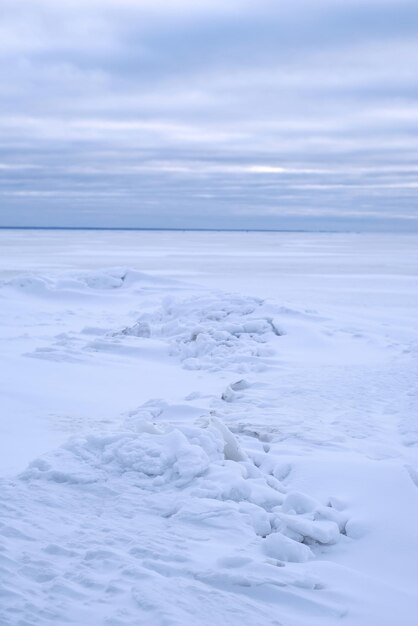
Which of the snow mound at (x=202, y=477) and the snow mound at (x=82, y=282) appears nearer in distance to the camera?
the snow mound at (x=202, y=477)

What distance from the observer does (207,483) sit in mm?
4934

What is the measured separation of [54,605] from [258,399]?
4.84m

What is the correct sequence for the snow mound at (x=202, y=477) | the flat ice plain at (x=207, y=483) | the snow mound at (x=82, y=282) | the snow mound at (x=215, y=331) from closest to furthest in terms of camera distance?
the flat ice plain at (x=207, y=483), the snow mound at (x=202, y=477), the snow mound at (x=215, y=331), the snow mound at (x=82, y=282)

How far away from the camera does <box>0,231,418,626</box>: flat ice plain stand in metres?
3.60

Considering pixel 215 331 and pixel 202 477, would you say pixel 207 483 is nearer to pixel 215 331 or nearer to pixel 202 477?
pixel 202 477

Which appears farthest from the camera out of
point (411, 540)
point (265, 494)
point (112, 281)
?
point (112, 281)

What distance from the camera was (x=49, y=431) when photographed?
21.6 feet

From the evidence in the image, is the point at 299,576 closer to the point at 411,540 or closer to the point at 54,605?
the point at 411,540

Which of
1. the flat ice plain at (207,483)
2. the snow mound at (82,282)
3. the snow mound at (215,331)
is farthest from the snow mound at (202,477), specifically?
the snow mound at (82,282)

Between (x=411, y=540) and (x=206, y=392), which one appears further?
(x=206, y=392)

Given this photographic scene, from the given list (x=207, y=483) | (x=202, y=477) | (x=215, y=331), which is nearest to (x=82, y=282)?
(x=215, y=331)

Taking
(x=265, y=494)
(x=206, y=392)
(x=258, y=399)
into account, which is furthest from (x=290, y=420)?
(x=265, y=494)

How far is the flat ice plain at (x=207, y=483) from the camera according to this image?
360 centimetres

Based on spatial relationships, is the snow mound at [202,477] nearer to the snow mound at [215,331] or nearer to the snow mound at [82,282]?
the snow mound at [215,331]
